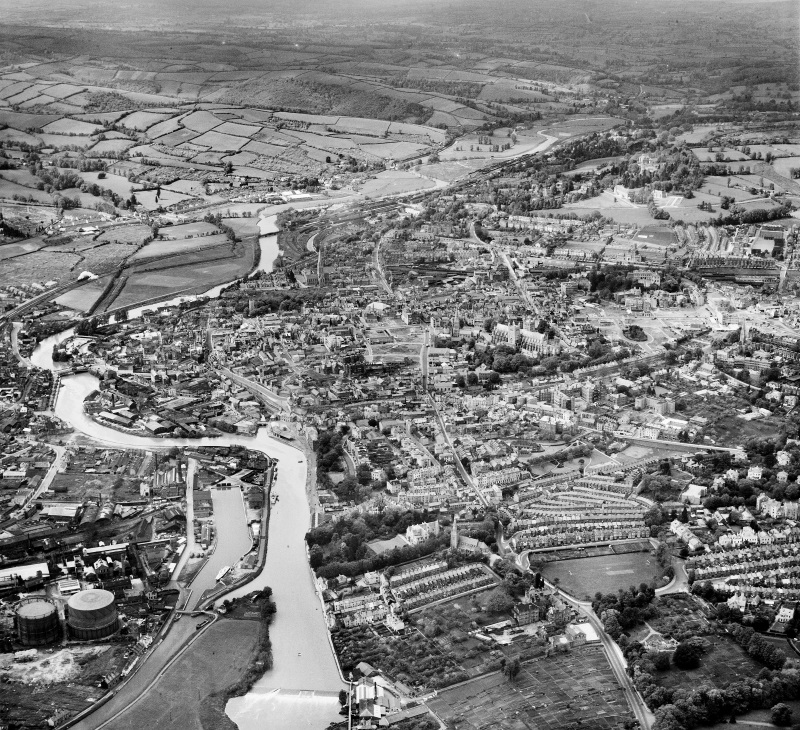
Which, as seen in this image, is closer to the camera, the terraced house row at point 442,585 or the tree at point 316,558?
the terraced house row at point 442,585

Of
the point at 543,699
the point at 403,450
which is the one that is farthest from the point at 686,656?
the point at 403,450

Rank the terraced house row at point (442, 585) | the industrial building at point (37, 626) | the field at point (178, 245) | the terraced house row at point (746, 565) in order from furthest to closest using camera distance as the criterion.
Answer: the field at point (178, 245), the terraced house row at point (746, 565), the terraced house row at point (442, 585), the industrial building at point (37, 626)

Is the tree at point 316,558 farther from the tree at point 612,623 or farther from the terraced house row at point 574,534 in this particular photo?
the tree at point 612,623

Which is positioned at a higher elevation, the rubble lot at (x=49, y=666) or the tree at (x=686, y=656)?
the tree at (x=686, y=656)

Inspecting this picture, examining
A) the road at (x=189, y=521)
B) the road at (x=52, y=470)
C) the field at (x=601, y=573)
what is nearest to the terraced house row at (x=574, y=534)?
the field at (x=601, y=573)

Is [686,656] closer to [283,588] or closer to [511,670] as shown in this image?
[511,670]

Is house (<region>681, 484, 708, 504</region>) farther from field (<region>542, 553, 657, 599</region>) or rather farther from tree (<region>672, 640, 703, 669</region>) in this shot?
tree (<region>672, 640, 703, 669</region>)

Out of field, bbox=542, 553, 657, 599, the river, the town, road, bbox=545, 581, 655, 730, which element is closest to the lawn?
the town
